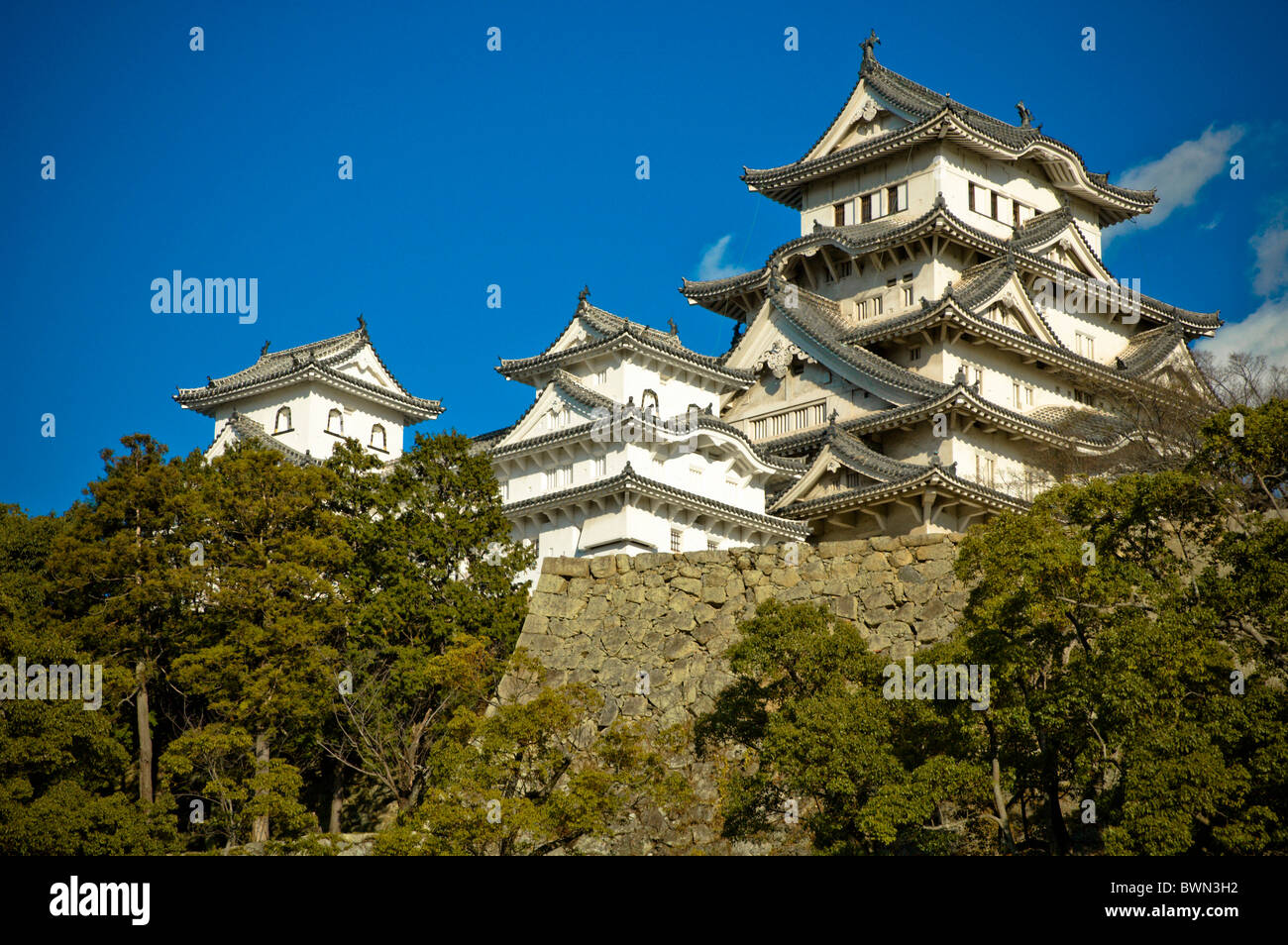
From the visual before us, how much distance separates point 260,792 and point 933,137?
30366 mm

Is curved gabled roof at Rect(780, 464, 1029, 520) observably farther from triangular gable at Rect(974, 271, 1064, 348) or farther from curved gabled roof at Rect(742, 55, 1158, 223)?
curved gabled roof at Rect(742, 55, 1158, 223)

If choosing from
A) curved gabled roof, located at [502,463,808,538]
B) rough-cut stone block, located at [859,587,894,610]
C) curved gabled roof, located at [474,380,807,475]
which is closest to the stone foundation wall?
rough-cut stone block, located at [859,587,894,610]

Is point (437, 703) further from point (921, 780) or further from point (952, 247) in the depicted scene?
point (952, 247)

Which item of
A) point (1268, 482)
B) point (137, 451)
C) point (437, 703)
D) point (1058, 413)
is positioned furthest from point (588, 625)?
point (1058, 413)

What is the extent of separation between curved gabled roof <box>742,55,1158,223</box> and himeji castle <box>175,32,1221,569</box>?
0.09 metres


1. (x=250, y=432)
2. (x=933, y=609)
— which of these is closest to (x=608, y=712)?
(x=933, y=609)

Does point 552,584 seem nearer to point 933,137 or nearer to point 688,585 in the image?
point 688,585

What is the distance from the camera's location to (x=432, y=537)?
30.2 meters

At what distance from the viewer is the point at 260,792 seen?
2659 cm

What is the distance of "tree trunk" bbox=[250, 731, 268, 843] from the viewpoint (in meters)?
26.9

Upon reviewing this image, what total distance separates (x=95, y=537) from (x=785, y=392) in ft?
69.3

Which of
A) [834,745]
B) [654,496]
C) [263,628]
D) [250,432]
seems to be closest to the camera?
[834,745]
